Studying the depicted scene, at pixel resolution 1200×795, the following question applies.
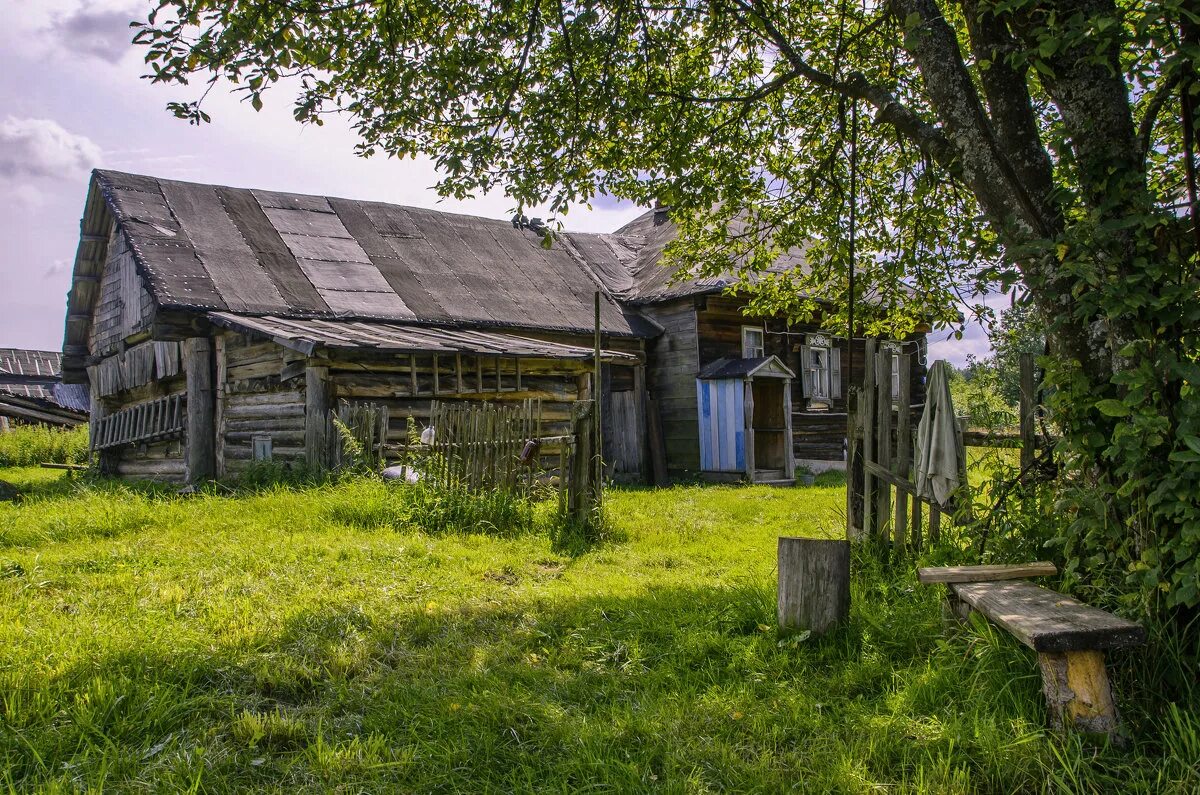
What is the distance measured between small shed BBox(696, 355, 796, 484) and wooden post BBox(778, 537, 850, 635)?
1121cm

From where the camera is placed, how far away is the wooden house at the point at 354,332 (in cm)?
1236

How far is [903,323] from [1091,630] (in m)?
4.94

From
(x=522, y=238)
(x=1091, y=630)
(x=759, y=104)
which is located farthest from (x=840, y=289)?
(x=522, y=238)

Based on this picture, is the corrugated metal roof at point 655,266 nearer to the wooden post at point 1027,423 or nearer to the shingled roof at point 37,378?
the wooden post at point 1027,423

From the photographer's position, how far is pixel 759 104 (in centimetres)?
781

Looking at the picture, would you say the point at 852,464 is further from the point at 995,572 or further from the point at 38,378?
the point at 38,378

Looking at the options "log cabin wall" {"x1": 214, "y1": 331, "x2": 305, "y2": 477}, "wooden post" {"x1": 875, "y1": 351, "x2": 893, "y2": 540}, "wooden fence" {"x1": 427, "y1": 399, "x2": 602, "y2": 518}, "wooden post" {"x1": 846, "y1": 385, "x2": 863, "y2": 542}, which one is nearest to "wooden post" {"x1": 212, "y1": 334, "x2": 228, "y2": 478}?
"log cabin wall" {"x1": 214, "y1": 331, "x2": 305, "y2": 477}

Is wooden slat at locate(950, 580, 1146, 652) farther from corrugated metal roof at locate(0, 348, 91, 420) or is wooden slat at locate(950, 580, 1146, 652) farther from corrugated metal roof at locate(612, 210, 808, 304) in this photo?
corrugated metal roof at locate(0, 348, 91, 420)

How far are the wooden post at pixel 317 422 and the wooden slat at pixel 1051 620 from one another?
362 inches

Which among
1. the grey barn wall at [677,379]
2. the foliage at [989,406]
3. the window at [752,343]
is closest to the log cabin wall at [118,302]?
the grey barn wall at [677,379]

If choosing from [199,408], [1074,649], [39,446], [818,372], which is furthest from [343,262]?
[1074,649]

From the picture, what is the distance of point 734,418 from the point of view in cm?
1588

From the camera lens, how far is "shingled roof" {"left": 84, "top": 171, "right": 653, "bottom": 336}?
13789 millimetres

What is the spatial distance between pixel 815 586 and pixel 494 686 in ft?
5.83
